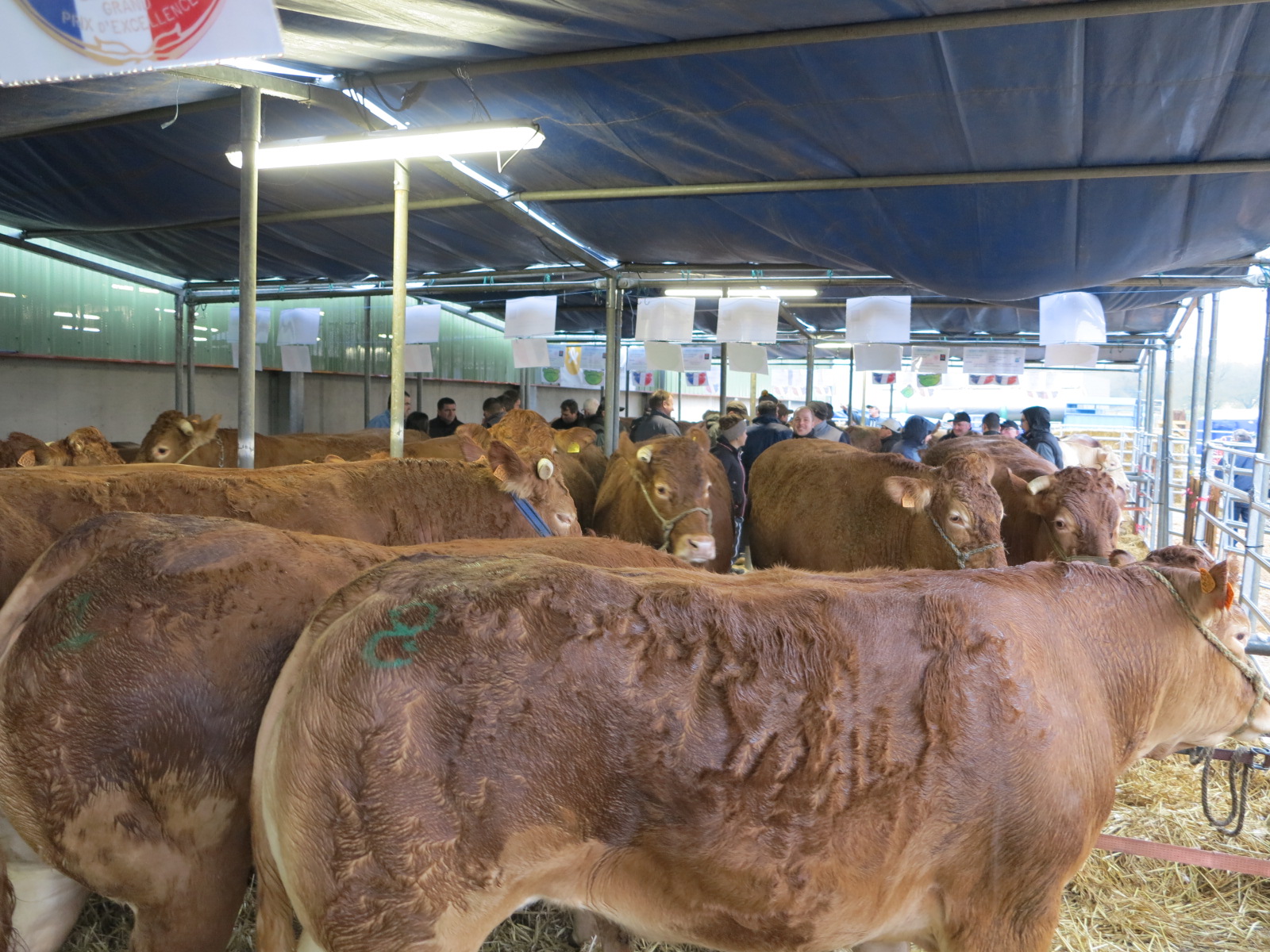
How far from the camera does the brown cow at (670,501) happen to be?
19.6 feet

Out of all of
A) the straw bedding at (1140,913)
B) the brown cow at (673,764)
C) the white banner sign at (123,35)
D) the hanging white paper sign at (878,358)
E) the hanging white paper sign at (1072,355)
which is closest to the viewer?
the brown cow at (673,764)

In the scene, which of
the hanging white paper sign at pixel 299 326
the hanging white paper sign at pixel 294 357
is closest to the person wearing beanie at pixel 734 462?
the hanging white paper sign at pixel 299 326

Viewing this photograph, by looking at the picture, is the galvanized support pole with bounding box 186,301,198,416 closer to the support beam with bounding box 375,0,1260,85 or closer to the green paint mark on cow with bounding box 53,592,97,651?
the support beam with bounding box 375,0,1260,85

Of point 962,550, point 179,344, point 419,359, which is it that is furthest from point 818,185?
point 179,344

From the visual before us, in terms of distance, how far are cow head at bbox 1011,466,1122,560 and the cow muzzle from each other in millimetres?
2114

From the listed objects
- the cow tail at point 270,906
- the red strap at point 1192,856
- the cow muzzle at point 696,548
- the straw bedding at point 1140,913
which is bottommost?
the straw bedding at point 1140,913

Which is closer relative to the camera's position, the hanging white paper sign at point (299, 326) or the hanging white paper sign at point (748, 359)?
the hanging white paper sign at point (748, 359)

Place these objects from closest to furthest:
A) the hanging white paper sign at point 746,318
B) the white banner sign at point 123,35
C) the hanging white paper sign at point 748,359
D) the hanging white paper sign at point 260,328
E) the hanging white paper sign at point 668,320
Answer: the white banner sign at point 123,35 < the hanging white paper sign at point 746,318 < the hanging white paper sign at point 668,320 < the hanging white paper sign at point 748,359 < the hanging white paper sign at point 260,328

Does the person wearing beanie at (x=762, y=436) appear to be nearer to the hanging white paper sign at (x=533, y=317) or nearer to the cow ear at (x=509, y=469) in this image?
the hanging white paper sign at (x=533, y=317)

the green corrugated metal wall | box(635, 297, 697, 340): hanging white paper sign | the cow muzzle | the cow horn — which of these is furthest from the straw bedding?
the green corrugated metal wall

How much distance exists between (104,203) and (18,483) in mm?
7346

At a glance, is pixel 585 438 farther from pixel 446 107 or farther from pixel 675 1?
pixel 675 1

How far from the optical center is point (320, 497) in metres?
4.30

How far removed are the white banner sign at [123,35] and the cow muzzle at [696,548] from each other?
3645 mm
